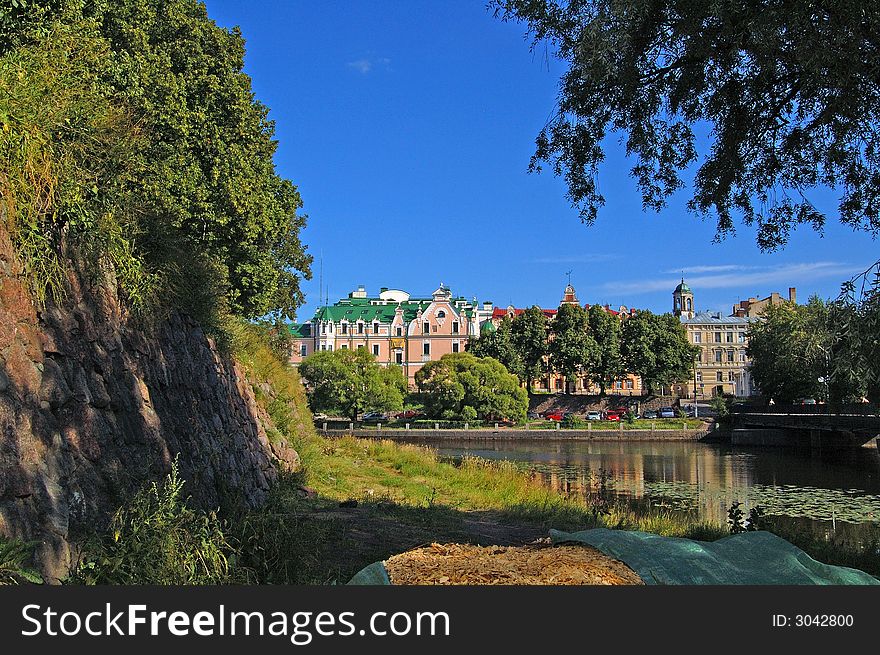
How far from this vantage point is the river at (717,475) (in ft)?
69.3

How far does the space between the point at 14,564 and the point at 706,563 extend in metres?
4.08

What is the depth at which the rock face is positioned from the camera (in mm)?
5066

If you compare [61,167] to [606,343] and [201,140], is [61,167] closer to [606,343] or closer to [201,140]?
[201,140]

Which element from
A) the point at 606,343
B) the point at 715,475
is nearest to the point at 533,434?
the point at 715,475

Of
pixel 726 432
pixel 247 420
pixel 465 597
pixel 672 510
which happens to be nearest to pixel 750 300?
pixel 726 432

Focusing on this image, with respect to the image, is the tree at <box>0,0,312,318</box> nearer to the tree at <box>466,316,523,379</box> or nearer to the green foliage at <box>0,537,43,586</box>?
the green foliage at <box>0,537,43,586</box>

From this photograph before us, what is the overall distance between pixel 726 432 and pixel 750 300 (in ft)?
185

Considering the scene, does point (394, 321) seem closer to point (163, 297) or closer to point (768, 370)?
point (768, 370)

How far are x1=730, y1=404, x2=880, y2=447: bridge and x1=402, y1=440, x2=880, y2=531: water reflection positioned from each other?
56.9 inches

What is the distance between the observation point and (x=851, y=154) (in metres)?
8.80

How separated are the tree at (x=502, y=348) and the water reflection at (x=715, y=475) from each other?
20690 mm

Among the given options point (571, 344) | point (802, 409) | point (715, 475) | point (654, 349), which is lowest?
point (715, 475)

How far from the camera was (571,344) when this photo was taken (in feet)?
233

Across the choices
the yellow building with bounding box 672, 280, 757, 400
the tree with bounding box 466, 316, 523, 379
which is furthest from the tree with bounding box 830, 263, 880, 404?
the yellow building with bounding box 672, 280, 757, 400
